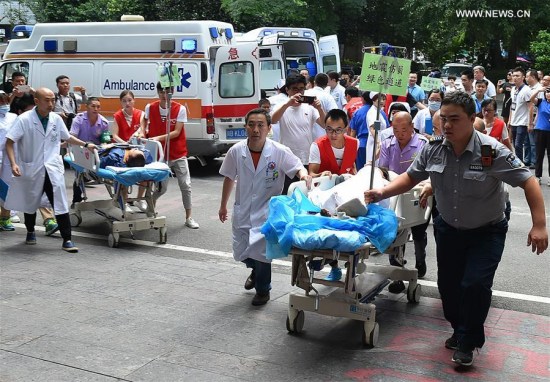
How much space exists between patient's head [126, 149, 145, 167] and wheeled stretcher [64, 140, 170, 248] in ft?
0.45

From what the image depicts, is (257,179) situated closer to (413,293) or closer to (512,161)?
(413,293)

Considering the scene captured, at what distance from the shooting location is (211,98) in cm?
1435

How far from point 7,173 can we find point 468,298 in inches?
247

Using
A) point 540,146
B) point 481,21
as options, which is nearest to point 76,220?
point 540,146

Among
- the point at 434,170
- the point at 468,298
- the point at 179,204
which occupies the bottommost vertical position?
the point at 179,204

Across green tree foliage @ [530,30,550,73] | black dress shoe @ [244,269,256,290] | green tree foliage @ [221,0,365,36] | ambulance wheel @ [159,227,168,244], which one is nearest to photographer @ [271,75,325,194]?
ambulance wheel @ [159,227,168,244]

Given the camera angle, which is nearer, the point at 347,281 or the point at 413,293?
the point at 347,281

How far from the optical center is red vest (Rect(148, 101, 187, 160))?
33.4ft

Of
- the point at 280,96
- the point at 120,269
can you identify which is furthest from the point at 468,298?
the point at 280,96

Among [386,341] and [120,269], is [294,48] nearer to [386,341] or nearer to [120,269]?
[120,269]

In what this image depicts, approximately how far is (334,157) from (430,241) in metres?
2.90

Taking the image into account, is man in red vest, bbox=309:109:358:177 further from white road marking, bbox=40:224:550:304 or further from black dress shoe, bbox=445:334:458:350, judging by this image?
black dress shoe, bbox=445:334:458:350

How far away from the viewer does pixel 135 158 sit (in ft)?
30.3

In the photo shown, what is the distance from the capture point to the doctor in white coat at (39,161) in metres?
8.59
